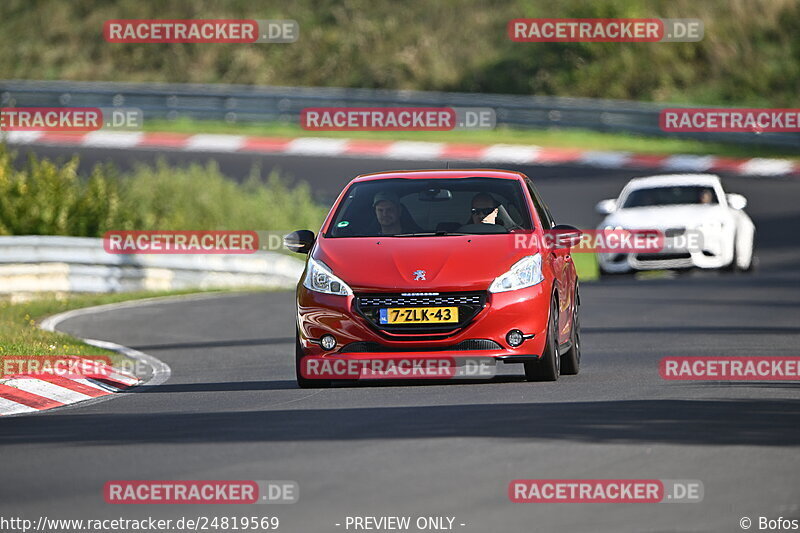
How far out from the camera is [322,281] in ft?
41.0

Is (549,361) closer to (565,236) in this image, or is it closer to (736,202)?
(565,236)

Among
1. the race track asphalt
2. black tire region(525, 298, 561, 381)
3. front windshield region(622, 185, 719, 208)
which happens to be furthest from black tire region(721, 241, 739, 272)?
black tire region(525, 298, 561, 381)

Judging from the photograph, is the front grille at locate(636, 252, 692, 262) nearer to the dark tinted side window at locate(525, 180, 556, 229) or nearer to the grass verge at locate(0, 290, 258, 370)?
Result: the grass verge at locate(0, 290, 258, 370)

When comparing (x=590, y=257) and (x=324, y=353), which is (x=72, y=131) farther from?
(x=324, y=353)

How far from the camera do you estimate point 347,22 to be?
5141 centimetres

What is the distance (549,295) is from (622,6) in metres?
34.4

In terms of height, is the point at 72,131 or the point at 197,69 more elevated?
the point at 197,69

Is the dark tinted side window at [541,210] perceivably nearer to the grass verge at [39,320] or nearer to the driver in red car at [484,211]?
the driver in red car at [484,211]

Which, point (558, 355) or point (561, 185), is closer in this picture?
point (558, 355)

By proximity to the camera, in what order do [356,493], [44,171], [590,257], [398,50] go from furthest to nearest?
[398,50]
[590,257]
[44,171]
[356,493]

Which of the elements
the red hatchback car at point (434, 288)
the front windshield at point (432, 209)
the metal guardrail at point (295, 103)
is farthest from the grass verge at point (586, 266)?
the red hatchback car at point (434, 288)

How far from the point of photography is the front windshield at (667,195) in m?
24.9

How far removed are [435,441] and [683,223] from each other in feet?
49.1

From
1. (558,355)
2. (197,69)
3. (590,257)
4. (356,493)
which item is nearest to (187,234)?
(590,257)
